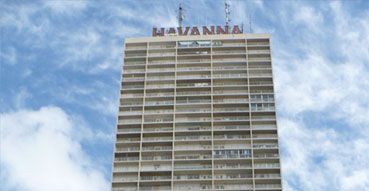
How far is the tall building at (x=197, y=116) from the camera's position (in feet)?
373

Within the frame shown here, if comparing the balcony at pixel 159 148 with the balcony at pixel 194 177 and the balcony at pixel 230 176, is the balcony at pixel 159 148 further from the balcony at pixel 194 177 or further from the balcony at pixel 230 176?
the balcony at pixel 230 176

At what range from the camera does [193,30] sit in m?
138

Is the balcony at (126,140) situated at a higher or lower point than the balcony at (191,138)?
lower

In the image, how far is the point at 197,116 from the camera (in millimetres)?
122125

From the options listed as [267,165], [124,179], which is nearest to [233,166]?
[267,165]

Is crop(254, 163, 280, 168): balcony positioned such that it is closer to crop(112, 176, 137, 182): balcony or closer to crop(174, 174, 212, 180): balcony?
crop(174, 174, 212, 180): balcony

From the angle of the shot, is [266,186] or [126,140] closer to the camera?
[266,186]

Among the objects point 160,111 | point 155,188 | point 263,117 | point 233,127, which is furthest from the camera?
point 160,111

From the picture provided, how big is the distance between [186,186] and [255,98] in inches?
954

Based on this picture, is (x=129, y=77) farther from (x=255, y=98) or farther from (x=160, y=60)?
(x=255, y=98)

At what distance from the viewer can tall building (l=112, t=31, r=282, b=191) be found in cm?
11381

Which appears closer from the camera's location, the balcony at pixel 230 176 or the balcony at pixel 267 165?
the balcony at pixel 230 176

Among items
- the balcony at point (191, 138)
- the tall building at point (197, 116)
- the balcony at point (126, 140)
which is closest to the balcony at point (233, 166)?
the tall building at point (197, 116)

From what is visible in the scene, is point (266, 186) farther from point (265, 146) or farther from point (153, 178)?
point (153, 178)
